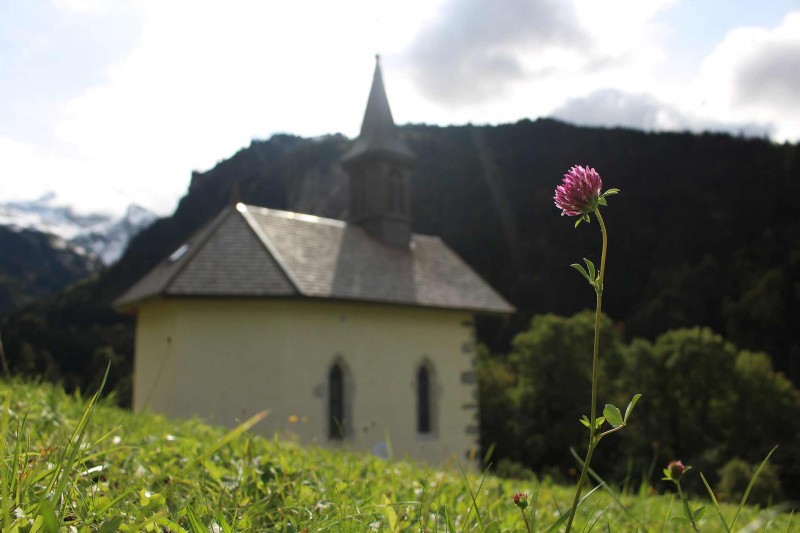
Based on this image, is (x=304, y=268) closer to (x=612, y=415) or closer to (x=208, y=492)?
(x=208, y=492)

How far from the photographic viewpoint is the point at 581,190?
61.1 inches

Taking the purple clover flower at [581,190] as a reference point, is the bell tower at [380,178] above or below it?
above

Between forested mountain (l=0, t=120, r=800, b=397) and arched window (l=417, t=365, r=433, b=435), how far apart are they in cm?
3209

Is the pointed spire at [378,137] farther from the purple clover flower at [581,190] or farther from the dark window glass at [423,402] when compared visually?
the purple clover flower at [581,190]

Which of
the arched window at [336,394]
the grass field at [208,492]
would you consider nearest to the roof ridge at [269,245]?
the arched window at [336,394]

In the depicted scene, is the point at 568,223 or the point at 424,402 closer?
the point at 424,402

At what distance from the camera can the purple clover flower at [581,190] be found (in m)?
1.55

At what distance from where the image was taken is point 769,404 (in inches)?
1142

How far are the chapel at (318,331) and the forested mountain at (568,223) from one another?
3073 cm

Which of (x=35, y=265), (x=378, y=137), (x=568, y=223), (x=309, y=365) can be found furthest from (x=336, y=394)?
(x=35, y=265)

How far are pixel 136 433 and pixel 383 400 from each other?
10.8 meters

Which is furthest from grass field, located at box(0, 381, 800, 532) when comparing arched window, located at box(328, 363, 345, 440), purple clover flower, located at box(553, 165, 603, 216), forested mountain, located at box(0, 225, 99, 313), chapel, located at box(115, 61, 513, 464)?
forested mountain, located at box(0, 225, 99, 313)

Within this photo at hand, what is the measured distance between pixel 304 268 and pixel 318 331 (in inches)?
51.7

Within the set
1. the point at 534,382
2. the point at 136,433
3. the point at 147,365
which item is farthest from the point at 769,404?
the point at 136,433
